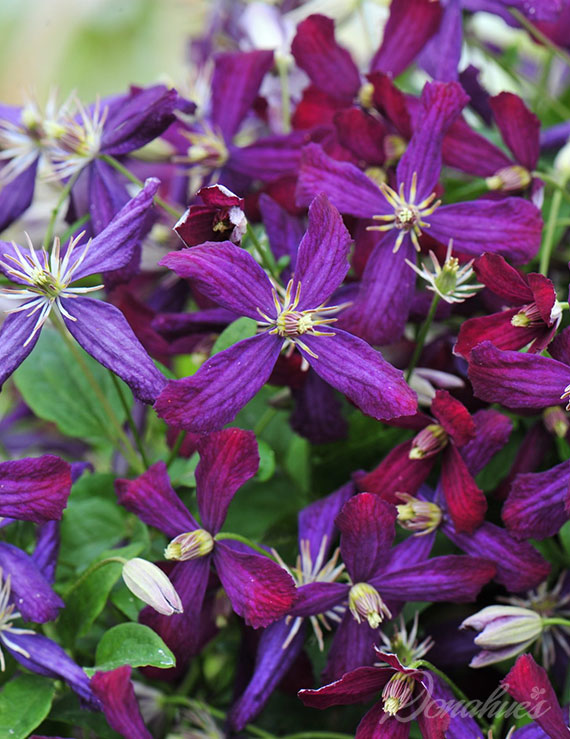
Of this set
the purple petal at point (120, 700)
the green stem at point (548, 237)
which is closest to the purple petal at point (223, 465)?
the purple petal at point (120, 700)

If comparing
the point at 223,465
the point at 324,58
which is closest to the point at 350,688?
the point at 223,465

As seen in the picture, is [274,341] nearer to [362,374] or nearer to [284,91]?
[362,374]

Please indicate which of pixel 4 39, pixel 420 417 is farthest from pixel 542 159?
pixel 4 39

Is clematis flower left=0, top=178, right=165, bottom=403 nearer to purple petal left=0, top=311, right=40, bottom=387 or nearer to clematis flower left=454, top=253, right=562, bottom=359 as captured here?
purple petal left=0, top=311, right=40, bottom=387

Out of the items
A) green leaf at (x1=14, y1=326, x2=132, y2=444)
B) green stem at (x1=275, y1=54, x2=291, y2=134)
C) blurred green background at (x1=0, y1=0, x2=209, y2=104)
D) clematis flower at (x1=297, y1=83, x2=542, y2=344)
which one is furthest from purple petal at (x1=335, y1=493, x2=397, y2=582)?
blurred green background at (x1=0, y1=0, x2=209, y2=104)

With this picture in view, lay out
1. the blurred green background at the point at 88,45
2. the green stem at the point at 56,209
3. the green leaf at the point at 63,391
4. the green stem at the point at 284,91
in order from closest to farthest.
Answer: the green stem at the point at 56,209
the green leaf at the point at 63,391
the green stem at the point at 284,91
the blurred green background at the point at 88,45

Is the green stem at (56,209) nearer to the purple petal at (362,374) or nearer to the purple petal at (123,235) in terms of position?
the purple petal at (123,235)

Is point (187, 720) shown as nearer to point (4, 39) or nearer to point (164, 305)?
point (164, 305)
